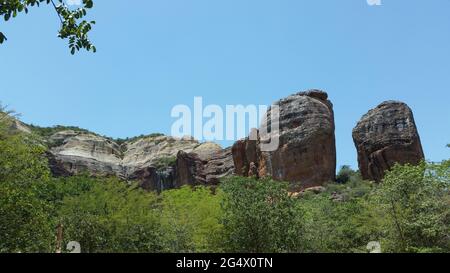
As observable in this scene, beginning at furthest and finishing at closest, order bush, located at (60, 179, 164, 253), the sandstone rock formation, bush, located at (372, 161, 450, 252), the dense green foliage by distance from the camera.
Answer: the sandstone rock formation
bush, located at (60, 179, 164, 253)
bush, located at (372, 161, 450, 252)
the dense green foliage

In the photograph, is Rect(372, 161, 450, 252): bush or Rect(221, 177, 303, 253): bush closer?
Rect(372, 161, 450, 252): bush

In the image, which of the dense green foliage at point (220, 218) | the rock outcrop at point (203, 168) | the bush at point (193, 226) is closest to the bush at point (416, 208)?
the dense green foliage at point (220, 218)

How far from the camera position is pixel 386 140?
52719 mm

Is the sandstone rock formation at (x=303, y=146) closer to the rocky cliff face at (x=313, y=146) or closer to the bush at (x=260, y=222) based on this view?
the rocky cliff face at (x=313, y=146)

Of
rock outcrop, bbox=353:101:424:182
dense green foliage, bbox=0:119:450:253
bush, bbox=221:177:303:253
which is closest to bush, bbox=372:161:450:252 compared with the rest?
dense green foliage, bbox=0:119:450:253

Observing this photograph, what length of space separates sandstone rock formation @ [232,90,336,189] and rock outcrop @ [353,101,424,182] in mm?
3457

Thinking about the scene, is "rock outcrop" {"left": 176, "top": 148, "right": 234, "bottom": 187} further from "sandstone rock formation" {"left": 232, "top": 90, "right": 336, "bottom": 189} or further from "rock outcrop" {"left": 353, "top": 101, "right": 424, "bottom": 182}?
"rock outcrop" {"left": 353, "top": 101, "right": 424, "bottom": 182}

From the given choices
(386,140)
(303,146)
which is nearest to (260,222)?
(303,146)

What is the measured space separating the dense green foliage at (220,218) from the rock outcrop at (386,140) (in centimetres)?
2167

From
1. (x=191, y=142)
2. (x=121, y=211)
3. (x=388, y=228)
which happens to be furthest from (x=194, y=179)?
(x=388, y=228)

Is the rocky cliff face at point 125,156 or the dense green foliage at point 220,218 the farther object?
the rocky cliff face at point 125,156

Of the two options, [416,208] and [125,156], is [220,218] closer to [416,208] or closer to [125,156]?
[416,208]

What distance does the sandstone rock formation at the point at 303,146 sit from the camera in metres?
54.4

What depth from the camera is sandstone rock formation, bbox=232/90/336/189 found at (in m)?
54.4
